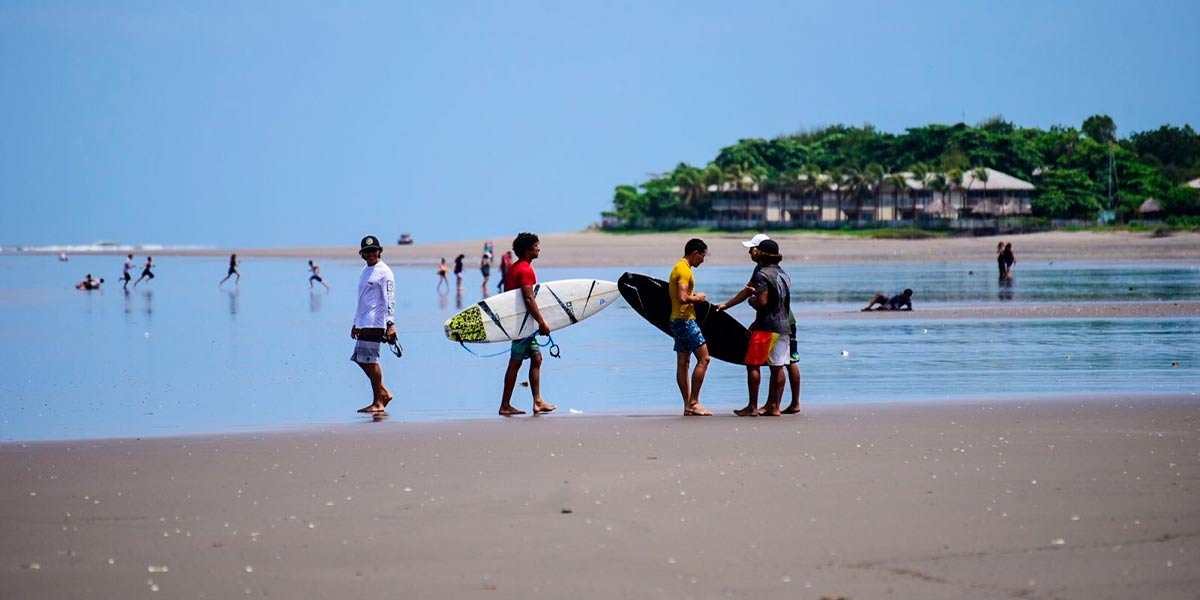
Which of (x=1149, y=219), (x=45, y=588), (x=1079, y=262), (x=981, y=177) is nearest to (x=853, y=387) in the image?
(x=45, y=588)

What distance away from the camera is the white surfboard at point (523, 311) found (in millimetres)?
11570

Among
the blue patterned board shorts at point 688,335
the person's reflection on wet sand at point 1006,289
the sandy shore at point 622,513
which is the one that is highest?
the blue patterned board shorts at point 688,335

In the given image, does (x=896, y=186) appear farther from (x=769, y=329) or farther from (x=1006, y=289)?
(x=769, y=329)

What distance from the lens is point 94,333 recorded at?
21922mm

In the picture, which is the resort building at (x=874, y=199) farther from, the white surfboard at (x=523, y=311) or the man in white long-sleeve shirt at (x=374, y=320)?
the man in white long-sleeve shirt at (x=374, y=320)

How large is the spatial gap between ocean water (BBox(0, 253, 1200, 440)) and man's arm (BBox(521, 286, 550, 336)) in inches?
34.2

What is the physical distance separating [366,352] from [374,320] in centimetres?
29

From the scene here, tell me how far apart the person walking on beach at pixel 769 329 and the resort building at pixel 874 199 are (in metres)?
96.3

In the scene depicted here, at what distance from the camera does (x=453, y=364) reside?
16078 millimetres

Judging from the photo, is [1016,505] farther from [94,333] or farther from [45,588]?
[94,333]

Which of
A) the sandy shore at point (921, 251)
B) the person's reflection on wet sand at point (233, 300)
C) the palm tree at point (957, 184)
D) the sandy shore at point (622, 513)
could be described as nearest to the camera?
the sandy shore at point (622, 513)

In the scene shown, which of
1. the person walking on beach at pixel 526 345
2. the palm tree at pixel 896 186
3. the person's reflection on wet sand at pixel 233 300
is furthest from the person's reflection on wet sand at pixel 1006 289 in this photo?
the palm tree at pixel 896 186

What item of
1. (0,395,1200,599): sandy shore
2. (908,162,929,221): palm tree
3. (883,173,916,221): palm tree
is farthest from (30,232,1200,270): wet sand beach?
(0,395,1200,599): sandy shore

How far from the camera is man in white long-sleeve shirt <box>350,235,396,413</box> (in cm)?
1115
